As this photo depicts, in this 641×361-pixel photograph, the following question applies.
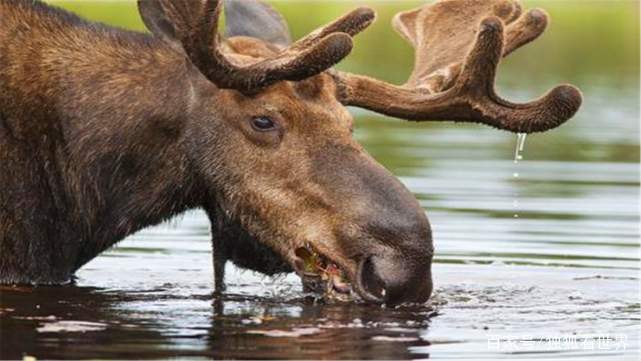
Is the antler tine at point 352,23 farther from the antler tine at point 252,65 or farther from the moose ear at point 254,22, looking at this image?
the moose ear at point 254,22

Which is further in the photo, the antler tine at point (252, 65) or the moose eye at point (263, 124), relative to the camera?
the moose eye at point (263, 124)

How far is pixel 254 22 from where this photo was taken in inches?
490

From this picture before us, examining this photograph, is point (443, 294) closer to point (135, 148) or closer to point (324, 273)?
point (324, 273)

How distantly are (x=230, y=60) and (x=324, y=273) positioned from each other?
3.91 feet

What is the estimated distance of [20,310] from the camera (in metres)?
11.4

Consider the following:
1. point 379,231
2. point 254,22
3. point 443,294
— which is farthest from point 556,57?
point 379,231

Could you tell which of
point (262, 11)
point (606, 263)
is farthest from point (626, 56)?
point (262, 11)

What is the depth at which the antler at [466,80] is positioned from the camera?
11.9 meters

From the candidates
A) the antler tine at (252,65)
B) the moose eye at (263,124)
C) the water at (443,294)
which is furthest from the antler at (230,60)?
the water at (443,294)

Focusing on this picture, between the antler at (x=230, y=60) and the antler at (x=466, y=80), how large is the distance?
2.61 feet

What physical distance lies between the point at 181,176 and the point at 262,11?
129 cm

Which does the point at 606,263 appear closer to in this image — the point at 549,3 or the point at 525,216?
the point at 525,216

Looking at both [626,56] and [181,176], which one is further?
[626,56]

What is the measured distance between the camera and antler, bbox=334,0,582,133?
1194 cm
